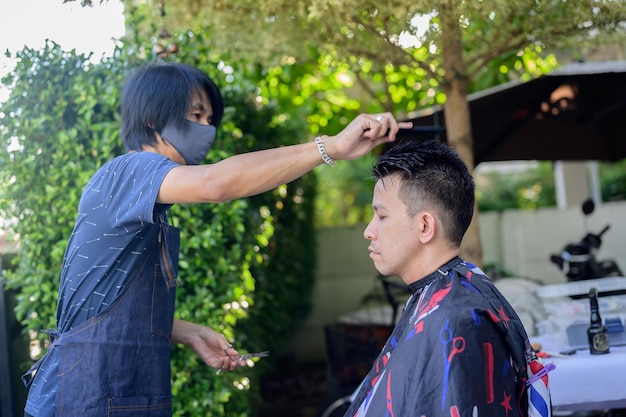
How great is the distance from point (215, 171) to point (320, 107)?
16.5 feet

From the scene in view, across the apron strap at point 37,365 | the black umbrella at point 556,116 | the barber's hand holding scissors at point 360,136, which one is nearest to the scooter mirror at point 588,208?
the black umbrella at point 556,116

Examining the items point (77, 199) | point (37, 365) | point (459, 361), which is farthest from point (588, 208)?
point (37, 365)

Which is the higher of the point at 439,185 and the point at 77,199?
the point at 77,199

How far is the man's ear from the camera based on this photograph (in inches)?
77.7

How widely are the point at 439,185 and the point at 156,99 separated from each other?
0.88 meters

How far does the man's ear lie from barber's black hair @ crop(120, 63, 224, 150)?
2.53 ft

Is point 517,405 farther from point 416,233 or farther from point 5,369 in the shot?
point 5,369

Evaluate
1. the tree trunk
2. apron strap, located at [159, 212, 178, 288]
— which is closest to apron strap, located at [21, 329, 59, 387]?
apron strap, located at [159, 212, 178, 288]

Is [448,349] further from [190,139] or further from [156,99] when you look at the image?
[156,99]

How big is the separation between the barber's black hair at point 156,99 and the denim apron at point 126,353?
287 mm

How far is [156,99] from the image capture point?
2.23 metres

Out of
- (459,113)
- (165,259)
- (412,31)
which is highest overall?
(412,31)

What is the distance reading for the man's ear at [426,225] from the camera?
6.47 feet

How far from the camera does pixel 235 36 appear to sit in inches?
147
